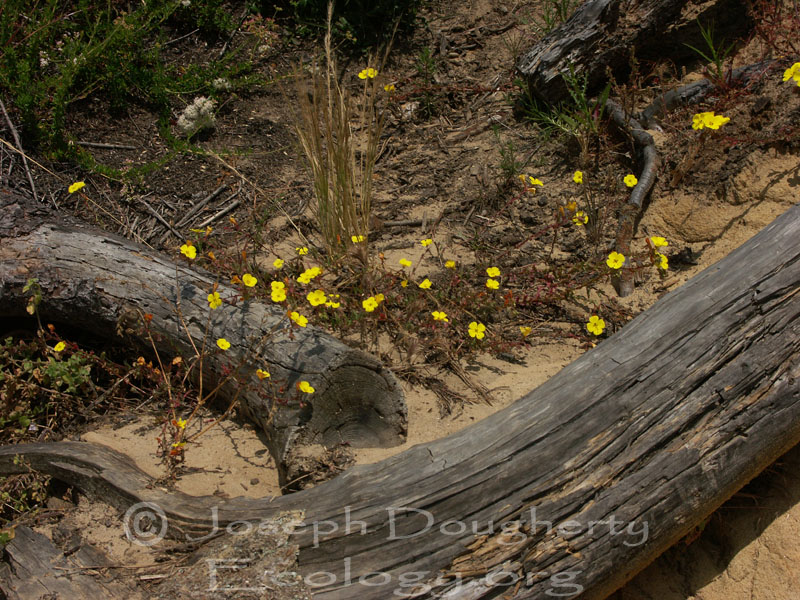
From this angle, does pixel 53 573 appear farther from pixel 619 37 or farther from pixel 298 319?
pixel 619 37

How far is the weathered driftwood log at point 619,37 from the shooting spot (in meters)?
4.31

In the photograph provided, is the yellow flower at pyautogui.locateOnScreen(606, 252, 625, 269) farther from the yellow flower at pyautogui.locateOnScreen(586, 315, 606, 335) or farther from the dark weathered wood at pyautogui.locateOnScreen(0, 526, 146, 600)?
the dark weathered wood at pyautogui.locateOnScreen(0, 526, 146, 600)

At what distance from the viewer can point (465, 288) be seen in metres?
3.67

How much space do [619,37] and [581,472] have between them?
321 cm

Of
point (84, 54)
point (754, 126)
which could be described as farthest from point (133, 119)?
point (754, 126)

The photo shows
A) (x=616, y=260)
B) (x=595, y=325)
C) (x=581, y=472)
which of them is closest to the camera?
(x=581, y=472)

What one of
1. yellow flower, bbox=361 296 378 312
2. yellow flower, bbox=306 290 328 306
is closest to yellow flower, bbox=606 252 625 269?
yellow flower, bbox=361 296 378 312

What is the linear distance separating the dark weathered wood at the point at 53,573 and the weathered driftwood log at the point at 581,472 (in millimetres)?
235

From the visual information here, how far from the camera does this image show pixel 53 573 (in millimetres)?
2309

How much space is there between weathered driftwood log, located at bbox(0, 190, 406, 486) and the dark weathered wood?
70 centimetres

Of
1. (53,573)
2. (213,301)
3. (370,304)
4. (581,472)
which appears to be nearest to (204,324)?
(213,301)

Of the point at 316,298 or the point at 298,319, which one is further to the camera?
the point at 316,298

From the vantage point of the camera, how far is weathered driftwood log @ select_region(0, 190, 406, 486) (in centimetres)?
273

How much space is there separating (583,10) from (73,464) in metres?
3.95
